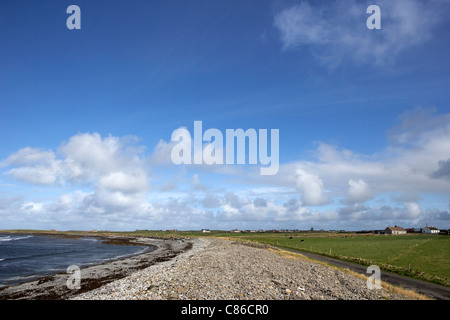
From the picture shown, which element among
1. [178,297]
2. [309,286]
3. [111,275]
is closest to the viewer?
[178,297]

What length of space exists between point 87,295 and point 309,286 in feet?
73.9

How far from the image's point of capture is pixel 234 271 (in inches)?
1253

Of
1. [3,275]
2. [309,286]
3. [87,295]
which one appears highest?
[309,286]
